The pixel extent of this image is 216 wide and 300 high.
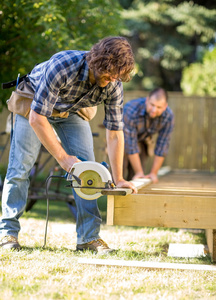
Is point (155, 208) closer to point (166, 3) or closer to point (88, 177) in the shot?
point (88, 177)

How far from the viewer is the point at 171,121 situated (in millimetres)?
5105

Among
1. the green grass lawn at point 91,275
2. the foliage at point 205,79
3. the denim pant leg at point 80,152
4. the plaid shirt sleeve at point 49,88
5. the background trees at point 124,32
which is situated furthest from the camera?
the foliage at point 205,79

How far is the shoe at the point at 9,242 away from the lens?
3125 mm

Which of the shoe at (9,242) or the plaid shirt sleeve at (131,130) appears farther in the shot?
the plaid shirt sleeve at (131,130)

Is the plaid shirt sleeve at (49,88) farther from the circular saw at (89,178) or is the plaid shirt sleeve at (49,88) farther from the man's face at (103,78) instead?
the circular saw at (89,178)

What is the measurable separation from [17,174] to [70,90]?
0.74 m

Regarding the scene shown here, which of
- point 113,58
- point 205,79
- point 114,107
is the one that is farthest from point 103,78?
point 205,79

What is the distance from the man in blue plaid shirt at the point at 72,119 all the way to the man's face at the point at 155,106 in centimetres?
146

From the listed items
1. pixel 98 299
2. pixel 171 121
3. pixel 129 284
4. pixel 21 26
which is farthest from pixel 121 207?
pixel 21 26

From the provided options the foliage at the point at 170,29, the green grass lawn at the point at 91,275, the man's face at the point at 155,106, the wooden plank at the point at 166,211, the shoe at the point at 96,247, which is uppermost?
the foliage at the point at 170,29

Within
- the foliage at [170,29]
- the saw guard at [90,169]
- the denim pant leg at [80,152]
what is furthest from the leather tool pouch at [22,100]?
the foliage at [170,29]

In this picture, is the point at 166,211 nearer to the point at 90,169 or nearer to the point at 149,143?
the point at 90,169

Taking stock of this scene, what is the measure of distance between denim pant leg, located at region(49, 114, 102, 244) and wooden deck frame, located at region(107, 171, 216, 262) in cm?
36

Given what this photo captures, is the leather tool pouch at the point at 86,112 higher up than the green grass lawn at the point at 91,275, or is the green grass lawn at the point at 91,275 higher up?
the leather tool pouch at the point at 86,112
